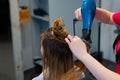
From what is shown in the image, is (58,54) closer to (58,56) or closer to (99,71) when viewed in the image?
(58,56)

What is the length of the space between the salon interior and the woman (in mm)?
587

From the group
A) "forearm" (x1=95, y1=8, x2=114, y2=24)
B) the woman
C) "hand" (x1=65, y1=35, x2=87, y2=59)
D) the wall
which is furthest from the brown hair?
the wall

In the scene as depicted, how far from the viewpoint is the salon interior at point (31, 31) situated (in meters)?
1.74

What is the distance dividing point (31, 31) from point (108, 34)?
971 mm

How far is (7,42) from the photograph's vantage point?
70.1 inches

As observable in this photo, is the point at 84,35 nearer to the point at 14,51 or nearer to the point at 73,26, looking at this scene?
the point at 14,51

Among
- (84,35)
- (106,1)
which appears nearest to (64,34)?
(84,35)

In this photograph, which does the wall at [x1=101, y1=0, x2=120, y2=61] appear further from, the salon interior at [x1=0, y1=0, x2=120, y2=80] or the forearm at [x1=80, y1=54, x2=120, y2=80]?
the forearm at [x1=80, y1=54, x2=120, y2=80]

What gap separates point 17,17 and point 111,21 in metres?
0.72

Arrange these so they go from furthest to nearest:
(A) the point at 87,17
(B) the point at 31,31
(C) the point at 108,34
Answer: (C) the point at 108,34, (B) the point at 31,31, (A) the point at 87,17

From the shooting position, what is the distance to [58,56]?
1.08 metres

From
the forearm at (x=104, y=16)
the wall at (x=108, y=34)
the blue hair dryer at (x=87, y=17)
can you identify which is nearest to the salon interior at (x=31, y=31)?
the wall at (x=108, y=34)

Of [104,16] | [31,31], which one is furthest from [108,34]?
[104,16]

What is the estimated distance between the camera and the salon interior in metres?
1.74
